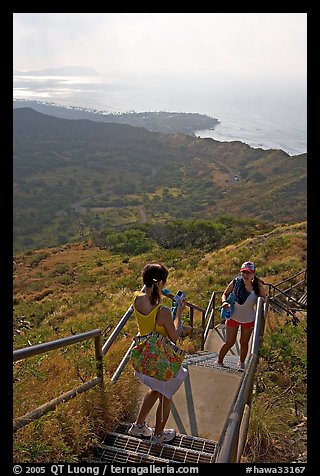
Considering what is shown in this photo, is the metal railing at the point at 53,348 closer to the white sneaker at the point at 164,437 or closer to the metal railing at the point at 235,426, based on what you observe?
the white sneaker at the point at 164,437

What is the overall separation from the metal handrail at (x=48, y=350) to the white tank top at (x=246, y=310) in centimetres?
201

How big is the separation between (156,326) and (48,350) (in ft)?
2.87

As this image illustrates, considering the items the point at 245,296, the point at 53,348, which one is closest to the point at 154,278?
the point at 53,348

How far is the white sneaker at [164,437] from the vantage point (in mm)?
3468

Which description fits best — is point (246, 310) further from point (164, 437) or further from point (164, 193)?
point (164, 193)

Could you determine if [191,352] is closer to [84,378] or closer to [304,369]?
[304,369]

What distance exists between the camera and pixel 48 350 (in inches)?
117

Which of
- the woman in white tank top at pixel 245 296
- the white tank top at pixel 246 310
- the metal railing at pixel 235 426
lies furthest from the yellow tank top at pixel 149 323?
the white tank top at pixel 246 310

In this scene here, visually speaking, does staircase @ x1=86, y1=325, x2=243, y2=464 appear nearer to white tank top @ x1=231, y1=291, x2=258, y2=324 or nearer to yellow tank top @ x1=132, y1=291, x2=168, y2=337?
white tank top @ x1=231, y1=291, x2=258, y2=324

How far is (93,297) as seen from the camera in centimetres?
1969

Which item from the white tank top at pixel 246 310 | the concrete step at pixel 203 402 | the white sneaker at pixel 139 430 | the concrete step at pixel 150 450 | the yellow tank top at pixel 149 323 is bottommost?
the concrete step at pixel 203 402

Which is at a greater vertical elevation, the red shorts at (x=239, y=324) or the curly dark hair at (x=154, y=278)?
the curly dark hair at (x=154, y=278)

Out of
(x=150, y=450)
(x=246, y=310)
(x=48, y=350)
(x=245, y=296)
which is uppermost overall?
(x=48, y=350)

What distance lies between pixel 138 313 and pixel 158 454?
1.12m
